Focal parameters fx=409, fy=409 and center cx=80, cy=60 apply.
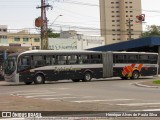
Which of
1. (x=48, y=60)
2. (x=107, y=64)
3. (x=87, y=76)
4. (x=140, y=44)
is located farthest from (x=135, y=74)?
(x=140, y=44)

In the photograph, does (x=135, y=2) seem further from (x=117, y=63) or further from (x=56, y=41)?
(x=117, y=63)

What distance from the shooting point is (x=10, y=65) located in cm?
3509

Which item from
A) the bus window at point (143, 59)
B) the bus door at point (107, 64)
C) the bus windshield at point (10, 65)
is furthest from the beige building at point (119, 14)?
the bus windshield at point (10, 65)

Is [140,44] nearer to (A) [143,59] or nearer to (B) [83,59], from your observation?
(A) [143,59]

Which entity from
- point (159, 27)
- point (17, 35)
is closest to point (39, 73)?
point (17, 35)

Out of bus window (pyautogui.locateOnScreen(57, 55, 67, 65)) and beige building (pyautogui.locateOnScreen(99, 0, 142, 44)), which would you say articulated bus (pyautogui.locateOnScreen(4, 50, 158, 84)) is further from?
beige building (pyautogui.locateOnScreen(99, 0, 142, 44))

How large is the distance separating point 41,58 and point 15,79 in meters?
2.92

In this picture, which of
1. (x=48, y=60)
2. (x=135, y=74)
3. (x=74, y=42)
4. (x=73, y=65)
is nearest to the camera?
(x=48, y=60)

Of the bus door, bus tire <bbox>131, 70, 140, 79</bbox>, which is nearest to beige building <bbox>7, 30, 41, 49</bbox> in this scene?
bus tire <bbox>131, 70, 140, 79</bbox>

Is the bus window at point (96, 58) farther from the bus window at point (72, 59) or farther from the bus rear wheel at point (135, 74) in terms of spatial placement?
the bus rear wheel at point (135, 74)

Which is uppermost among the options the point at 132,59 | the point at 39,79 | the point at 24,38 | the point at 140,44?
the point at 24,38

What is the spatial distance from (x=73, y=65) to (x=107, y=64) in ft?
13.9

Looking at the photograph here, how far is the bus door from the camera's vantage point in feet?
131

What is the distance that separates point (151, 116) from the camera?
9.95 m
